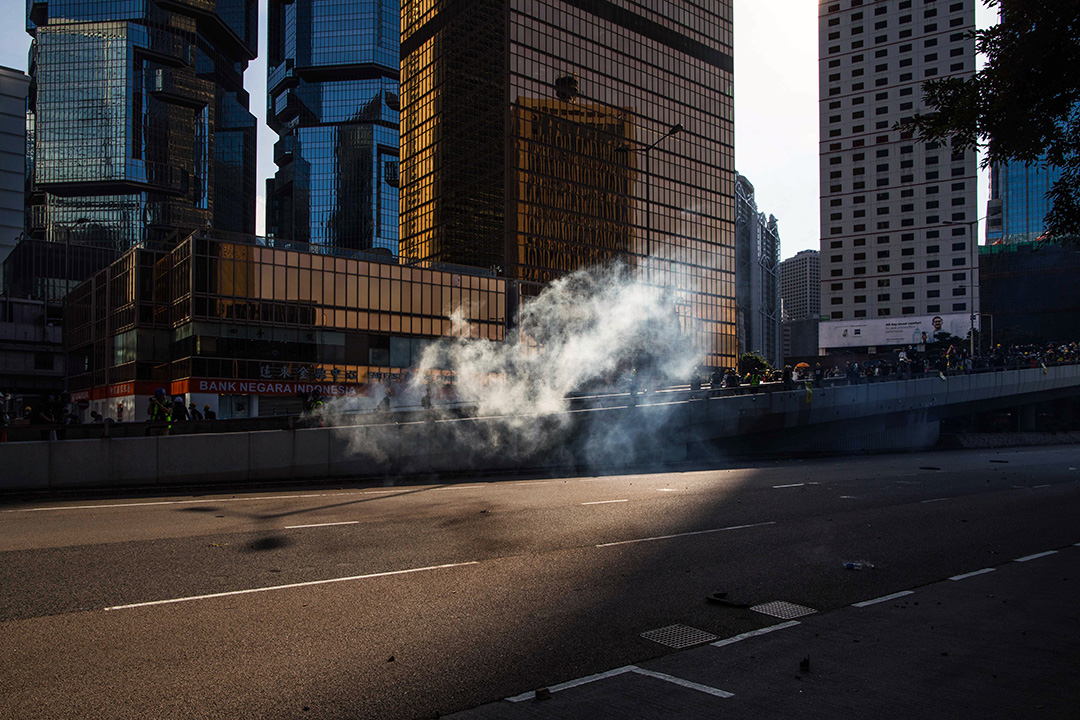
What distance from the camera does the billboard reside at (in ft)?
325

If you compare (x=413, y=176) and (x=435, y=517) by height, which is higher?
(x=413, y=176)

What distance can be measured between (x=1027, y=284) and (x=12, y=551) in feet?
484

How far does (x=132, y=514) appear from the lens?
1216 centimetres

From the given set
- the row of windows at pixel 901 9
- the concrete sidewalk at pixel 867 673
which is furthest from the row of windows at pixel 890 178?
the concrete sidewalk at pixel 867 673

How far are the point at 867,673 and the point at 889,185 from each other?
11928cm

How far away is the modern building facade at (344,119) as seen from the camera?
161m

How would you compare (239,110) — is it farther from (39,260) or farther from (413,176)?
(413,176)

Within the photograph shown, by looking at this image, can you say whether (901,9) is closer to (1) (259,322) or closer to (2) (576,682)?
(1) (259,322)

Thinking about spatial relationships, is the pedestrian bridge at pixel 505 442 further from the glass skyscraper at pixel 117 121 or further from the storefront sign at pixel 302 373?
the glass skyscraper at pixel 117 121

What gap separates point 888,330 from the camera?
104000 mm

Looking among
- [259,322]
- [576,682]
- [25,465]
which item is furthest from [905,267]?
[576,682]

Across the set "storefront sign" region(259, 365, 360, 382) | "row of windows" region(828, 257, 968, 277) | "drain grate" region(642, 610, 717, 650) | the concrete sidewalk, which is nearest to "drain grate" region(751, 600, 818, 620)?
the concrete sidewalk

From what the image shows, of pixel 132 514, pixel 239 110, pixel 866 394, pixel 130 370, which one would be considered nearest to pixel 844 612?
pixel 132 514

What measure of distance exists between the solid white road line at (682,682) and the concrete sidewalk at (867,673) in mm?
13
